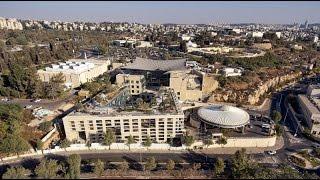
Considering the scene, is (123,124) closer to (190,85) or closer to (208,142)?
(208,142)

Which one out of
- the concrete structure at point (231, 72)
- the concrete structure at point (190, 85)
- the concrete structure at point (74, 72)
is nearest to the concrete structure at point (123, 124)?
the concrete structure at point (190, 85)

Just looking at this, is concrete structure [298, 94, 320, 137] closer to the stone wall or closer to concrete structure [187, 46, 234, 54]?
the stone wall

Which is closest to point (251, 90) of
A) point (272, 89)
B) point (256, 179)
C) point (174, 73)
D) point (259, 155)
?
point (272, 89)

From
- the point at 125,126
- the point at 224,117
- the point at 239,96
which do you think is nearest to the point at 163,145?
the point at 125,126

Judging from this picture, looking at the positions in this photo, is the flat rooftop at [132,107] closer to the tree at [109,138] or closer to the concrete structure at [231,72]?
the tree at [109,138]

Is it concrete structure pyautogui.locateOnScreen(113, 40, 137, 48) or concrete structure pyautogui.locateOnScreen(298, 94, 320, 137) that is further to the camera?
concrete structure pyautogui.locateOnScreen(113, 40, 137, 48)

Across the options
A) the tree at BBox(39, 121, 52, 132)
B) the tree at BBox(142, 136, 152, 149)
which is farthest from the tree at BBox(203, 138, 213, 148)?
the tree at BBox(39, 121, 52, 132)
